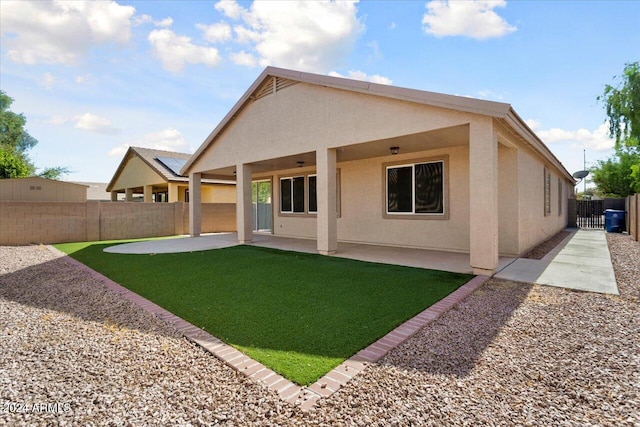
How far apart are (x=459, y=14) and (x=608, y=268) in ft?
26.4

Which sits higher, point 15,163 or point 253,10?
point 253,10

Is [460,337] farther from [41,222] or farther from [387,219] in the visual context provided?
[41,222]

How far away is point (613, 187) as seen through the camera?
115 feet

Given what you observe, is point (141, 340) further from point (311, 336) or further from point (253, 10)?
point (253, 10)

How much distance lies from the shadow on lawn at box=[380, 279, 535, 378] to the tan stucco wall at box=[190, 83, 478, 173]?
3963 millimetres

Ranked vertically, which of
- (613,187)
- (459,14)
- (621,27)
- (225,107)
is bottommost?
(613,187)

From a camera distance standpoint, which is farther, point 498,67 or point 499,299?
point 498,67

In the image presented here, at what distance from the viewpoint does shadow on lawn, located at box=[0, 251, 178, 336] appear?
4.68m

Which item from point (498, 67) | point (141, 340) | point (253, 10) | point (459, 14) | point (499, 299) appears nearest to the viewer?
point (141, 340)

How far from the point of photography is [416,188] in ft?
34.8

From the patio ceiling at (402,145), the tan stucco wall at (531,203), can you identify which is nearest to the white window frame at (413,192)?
the patio ceiling at (402,145)

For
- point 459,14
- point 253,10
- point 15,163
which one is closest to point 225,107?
point 253,10

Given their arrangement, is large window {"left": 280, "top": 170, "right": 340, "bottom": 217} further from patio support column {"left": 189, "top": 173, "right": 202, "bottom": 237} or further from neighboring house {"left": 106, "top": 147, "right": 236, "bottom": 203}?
neighboring house {"left": 106, "top": 147, "right": 236, "bottom": 203}

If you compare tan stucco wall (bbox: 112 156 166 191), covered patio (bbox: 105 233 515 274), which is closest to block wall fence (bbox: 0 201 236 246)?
covered patio (bbox: 105 233 515 274)
